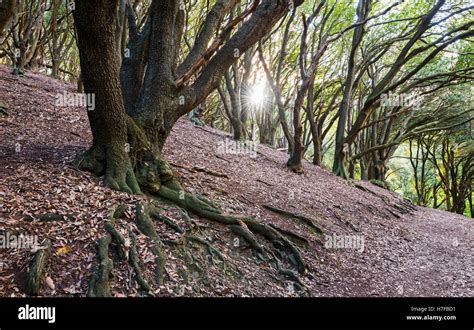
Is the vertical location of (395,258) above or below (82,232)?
below

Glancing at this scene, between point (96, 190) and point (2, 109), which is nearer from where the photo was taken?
point (96, 190)

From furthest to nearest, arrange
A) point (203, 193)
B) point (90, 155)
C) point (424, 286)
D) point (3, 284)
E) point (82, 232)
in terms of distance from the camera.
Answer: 1. point (203, 193)
2. point (424, 286)
3. point (90, 155)
4. point (82, 232)
5. point (3, 284)

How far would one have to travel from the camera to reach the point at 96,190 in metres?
4.12

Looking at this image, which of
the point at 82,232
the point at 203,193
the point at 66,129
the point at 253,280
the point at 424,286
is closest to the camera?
the point at 82,232

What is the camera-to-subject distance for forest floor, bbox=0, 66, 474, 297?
325cm

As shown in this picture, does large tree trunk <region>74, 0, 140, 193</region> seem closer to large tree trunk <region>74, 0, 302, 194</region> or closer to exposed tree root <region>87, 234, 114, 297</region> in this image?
large tree trunk <region>74, 0, 302, 194</region>

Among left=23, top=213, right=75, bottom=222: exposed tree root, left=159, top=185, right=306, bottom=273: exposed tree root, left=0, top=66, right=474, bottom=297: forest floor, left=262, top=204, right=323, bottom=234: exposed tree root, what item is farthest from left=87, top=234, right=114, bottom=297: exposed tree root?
left=262, top=204, right=323, bottom=234: exposed tree root

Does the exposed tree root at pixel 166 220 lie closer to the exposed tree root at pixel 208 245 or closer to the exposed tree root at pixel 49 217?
the exposed tree root at pixel 208 245

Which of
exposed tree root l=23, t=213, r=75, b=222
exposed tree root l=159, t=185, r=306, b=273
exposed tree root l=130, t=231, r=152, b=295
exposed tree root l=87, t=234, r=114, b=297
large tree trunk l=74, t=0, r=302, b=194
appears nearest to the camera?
exposed tree root l=87, t=234, r=114, b=297

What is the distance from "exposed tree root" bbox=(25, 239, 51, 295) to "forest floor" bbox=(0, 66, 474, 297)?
0.07 metres

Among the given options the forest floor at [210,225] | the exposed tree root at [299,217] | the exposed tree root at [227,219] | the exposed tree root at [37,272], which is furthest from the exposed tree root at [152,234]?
the exposed tree root at [299,217]

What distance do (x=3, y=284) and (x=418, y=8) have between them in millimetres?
15436

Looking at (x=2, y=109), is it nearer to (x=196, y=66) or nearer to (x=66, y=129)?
(x=66, y=129)
